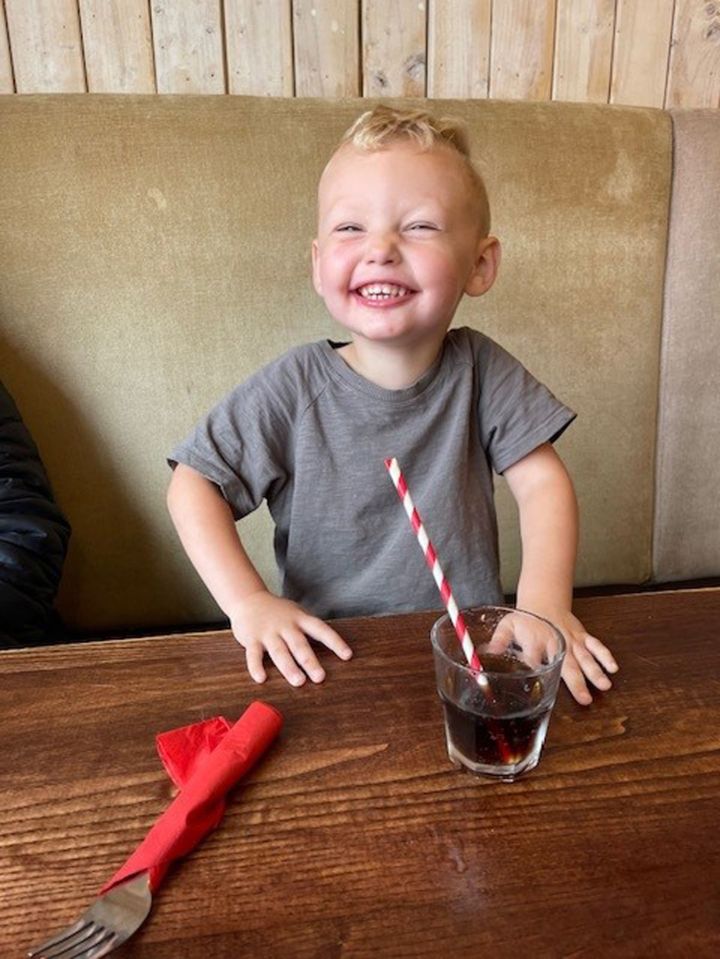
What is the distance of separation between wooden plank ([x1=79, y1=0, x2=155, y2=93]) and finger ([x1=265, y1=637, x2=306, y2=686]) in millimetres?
1371

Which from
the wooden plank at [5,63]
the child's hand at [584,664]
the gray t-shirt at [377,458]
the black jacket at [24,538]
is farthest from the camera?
the wooden plank at [5,63]

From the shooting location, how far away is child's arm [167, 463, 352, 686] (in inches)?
28.2

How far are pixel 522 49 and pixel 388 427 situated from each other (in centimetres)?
118

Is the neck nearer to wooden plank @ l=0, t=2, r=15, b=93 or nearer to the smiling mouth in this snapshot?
the smiling mouth

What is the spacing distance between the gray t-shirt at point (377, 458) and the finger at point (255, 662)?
32cm

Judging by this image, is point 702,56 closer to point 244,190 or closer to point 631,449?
point 631,449

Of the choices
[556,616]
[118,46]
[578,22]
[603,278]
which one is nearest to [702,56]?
[578,22]

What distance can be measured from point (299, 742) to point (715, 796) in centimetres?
30

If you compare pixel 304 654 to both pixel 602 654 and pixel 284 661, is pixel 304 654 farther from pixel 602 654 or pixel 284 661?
pixel 602 654

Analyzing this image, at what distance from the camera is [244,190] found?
145cm

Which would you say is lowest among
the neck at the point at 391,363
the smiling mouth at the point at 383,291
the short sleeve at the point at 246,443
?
the short sleeve at the point at 246,443

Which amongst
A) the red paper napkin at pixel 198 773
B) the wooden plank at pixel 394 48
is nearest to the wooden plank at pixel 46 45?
the wooden plank at pixel 394 48

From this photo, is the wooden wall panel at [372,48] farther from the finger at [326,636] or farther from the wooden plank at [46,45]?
the finger at [326,636]

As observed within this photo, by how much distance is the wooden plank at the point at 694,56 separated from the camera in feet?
6.04
